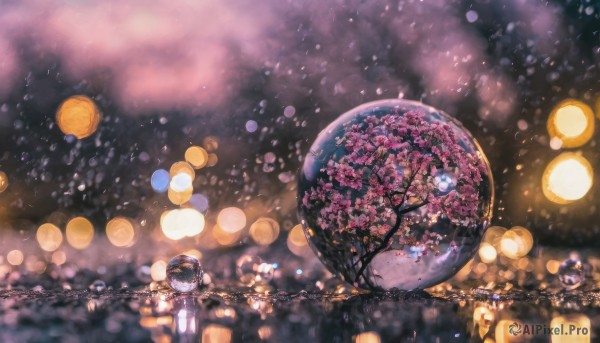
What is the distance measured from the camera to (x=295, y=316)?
500cm

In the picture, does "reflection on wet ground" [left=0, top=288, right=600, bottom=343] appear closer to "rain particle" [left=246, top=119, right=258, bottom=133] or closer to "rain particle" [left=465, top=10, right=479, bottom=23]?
"rain particle" [left=465, top=10, right=479, bottom=23]

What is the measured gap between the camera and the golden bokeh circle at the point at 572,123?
14.0 metres

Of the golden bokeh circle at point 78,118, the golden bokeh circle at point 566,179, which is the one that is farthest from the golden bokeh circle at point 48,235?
the golden bokeh circle at point 566,179

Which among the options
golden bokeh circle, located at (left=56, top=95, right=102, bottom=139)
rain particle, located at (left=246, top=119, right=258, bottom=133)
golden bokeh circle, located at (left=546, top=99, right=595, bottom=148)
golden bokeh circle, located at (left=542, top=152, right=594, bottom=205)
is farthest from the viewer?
golden bokeh circle, located at (left=56, top=95, right=102, bottom=139)

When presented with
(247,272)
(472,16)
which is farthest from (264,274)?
(472,16)

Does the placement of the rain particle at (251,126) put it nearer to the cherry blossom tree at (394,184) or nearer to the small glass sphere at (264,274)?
the small glass sphere at (264,274)

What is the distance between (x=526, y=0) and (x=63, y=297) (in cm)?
989

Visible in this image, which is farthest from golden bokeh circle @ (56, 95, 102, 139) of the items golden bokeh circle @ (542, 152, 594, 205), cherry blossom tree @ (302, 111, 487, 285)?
cherry blossom tree @ (302, 111, 487, 285)

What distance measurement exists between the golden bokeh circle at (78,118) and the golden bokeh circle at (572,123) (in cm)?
1010

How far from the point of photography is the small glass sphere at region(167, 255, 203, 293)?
6043mm

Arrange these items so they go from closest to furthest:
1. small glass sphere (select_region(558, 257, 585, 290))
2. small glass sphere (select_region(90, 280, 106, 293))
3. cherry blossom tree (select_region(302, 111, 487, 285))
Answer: cherry blossom tree (select_region(302, 111, 487, 285)) < small glass sphere (select_region(558, 257, 585, 290)) < small glass sphere (select_region(90, 280, 106, 293))

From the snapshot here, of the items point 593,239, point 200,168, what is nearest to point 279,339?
point 593,239

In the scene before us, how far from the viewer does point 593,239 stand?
14062 mm

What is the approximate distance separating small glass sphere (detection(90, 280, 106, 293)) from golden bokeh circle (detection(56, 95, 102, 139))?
10.6 m
